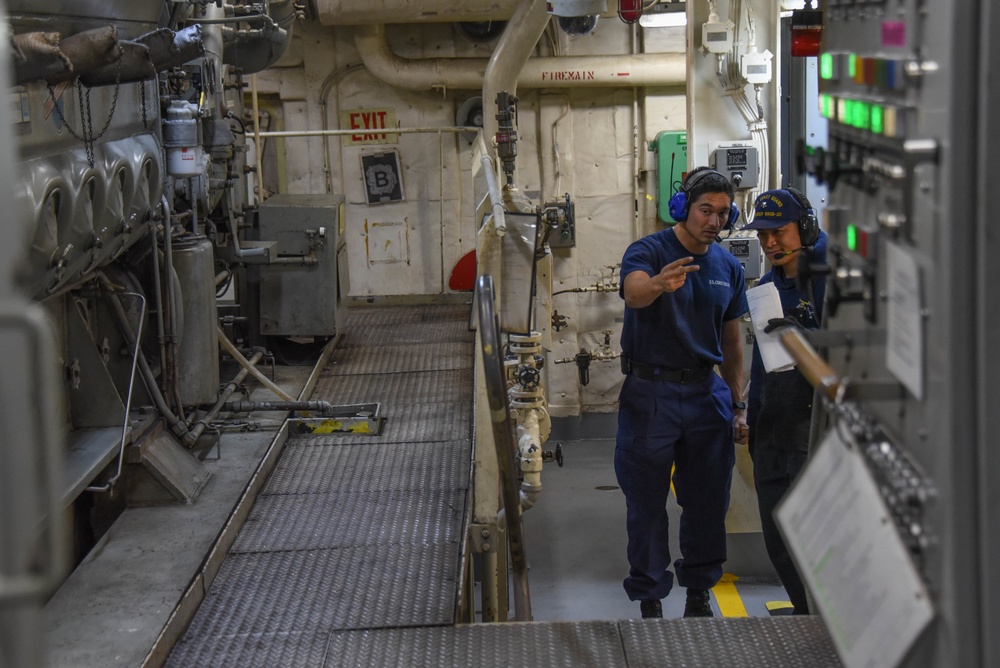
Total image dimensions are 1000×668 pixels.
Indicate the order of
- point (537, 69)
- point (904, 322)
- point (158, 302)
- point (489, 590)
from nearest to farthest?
1. point (904, 322)
2. point (489, 590)
3. point (158, 302)
4. point (537, 69)

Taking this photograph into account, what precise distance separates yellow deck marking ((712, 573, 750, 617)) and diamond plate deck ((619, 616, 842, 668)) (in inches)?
97.4

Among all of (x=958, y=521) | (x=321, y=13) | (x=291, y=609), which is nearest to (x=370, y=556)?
(x=291, y=609)

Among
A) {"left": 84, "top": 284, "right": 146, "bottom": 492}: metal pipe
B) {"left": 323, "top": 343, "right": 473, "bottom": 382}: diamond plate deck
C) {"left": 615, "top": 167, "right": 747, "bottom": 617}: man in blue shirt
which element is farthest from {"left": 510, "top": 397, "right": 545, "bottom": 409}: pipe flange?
{"left": 323, "top": 343, "right": 473, "bottom": 382}: diamond plate deck

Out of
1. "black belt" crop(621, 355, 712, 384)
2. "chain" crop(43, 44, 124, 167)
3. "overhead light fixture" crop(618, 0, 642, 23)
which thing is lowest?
"black belt" crop(621, 355, 712, 384)

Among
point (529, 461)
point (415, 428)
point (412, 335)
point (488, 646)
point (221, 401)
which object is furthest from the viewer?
point (412, 335)

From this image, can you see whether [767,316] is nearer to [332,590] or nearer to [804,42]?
[804,42]

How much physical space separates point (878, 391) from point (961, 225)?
0.44m

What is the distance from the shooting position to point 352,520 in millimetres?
4488

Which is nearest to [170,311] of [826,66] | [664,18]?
[826,66]

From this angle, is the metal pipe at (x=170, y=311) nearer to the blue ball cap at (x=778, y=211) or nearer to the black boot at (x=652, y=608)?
the black boot at (x=652, y=608)

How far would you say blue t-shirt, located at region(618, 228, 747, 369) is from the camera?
4.44m

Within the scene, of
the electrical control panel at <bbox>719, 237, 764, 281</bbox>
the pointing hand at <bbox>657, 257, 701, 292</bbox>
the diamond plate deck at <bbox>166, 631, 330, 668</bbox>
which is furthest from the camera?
the electrical control panel at <bbox>719, 237, 764, 281</bbox>

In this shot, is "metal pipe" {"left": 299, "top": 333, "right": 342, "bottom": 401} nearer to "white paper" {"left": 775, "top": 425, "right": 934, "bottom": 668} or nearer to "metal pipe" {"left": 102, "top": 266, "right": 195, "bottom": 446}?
"metal pipe" {"left": 102, "top": 266, "right": 195, "bottom": 446}

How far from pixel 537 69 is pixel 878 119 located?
7717 millimetres
